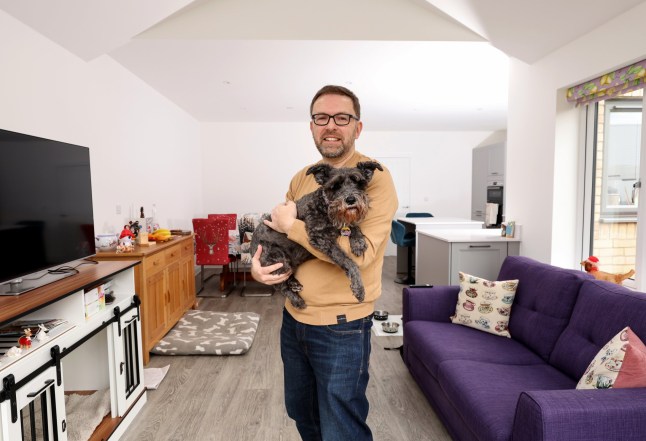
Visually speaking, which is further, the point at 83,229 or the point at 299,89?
the point at 299,89

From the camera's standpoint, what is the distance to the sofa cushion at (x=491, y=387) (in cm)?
156

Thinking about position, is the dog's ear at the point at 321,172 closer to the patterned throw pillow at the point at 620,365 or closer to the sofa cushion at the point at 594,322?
the patterned throw pillow at the point at 620,365

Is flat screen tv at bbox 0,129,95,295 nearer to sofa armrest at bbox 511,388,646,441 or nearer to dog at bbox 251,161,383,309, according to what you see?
dog at bbox 251,161,383,309

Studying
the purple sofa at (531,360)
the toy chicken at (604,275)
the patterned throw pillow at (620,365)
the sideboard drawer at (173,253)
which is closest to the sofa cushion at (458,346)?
the purple sofa at (531,360)

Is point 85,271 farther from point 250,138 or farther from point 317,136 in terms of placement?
point 250,138

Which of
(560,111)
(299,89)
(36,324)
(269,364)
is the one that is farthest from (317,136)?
(299,89)

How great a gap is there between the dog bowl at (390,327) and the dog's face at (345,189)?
2.84 m

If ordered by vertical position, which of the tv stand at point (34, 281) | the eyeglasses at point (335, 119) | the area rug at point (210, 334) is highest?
the eyeglasses at point (335, 119)

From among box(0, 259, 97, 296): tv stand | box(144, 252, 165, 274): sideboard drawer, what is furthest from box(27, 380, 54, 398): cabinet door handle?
box(144, 252, 165, 274): sideboard drawer

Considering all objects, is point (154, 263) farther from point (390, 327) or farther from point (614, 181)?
point (614, 181)

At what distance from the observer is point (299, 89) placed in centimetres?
519

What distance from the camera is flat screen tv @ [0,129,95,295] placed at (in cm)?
180

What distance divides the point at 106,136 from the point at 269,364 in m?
2.68

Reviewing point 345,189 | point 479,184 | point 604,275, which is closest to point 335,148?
point 345,189
